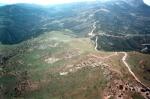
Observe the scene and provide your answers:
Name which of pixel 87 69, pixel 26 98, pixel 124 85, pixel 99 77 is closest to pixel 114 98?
pixel 124 85

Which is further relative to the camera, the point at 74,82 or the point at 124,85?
the point at 74,82

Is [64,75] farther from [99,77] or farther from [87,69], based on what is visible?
[99,77]

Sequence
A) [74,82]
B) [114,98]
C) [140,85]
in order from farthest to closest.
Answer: [74,82]
[140,85]
[114,98]

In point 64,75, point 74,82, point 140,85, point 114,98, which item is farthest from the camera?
point 64,75

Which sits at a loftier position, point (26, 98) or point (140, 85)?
point (140, 85)

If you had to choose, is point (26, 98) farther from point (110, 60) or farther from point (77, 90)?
point (110, 60)

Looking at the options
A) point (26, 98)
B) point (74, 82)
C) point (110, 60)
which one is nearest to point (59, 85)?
point (74, 82)

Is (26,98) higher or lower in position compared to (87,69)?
lower

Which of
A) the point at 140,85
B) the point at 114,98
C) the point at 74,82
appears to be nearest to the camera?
the point at 114,98

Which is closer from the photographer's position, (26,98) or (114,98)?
(114,98)
